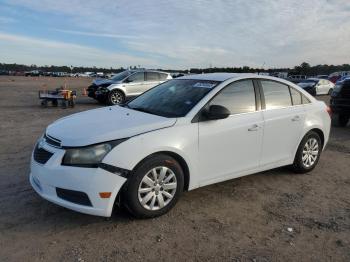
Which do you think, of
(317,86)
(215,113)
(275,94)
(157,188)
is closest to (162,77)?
(275,94)

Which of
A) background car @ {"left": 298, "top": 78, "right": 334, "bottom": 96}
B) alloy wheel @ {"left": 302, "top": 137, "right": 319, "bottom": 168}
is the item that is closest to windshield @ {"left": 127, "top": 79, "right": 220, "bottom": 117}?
alloy wheel @ {"left": 302, "top": 137, "right": 319, "bottom": 168}

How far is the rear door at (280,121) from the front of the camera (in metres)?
5.14

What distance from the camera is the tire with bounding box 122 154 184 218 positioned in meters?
3.85

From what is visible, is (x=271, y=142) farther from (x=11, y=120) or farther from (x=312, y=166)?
(x=11, y=120)

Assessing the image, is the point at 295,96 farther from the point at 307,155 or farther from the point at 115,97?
the point at 115,97

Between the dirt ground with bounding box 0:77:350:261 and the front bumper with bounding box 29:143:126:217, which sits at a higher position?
the front bumper with bounding box 29:143:126:217

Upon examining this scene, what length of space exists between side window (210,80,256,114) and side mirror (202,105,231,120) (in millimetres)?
204

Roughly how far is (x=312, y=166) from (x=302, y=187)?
0.87 m

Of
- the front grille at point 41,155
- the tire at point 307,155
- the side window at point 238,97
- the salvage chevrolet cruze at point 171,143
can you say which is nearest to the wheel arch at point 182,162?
the salvage chevrolet cruze at point 171,143

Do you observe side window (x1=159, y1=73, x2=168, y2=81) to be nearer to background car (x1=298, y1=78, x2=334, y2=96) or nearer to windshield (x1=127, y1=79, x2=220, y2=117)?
windshield (x1=127, y1=79, x2=220, y2=117)

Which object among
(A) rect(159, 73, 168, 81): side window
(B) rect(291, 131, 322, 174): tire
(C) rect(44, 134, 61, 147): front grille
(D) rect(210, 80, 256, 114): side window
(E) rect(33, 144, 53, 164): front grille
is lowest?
(B) rect(291, 131, 322, 174): tire

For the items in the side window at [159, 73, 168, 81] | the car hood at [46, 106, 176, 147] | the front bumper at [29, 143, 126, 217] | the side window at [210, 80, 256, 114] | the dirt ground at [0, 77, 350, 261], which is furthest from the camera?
the side window at [159, 73, 168, 81]

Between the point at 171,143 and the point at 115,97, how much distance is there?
12983 millimetres

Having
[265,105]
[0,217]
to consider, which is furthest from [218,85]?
[0,217]
